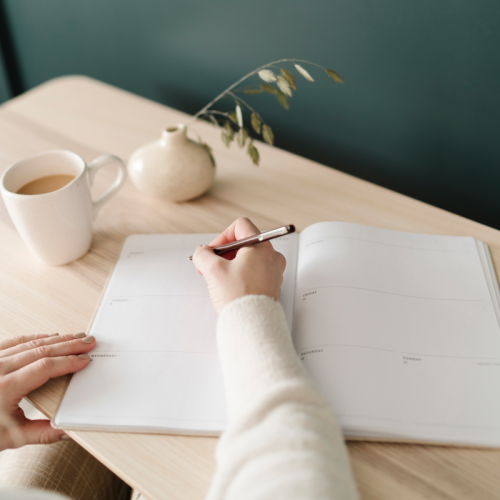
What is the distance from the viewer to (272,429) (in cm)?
38

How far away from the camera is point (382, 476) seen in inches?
16.5

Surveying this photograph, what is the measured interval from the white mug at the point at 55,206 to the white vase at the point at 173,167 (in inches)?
2.3

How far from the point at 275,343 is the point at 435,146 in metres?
0.67

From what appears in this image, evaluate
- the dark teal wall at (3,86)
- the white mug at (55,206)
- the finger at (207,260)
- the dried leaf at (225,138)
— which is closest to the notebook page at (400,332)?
the finger at (207,260)

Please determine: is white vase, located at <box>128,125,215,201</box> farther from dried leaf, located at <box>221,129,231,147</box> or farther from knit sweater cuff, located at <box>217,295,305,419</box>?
knit sweater cuff, located at <box>217,295,305,419</box>

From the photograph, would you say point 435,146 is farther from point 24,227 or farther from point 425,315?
point 24,227

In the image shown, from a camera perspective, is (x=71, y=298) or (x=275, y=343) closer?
(x=275, y=343)

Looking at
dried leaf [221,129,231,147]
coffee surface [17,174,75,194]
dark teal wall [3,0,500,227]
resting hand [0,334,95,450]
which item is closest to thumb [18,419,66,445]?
resting hand [0,334,95,450]

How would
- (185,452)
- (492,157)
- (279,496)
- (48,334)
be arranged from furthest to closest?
(492,157)
(48,334)
(185,452)
(279,496)

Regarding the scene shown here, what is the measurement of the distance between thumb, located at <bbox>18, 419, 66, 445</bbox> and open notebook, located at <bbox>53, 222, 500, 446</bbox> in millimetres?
43

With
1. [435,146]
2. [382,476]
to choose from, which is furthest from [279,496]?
[435,146]

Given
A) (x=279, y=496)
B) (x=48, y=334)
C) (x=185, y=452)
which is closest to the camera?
(x=279, y=496)

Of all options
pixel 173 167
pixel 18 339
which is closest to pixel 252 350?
pixel 18 339

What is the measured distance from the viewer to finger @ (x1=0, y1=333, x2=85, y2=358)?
52 cm
